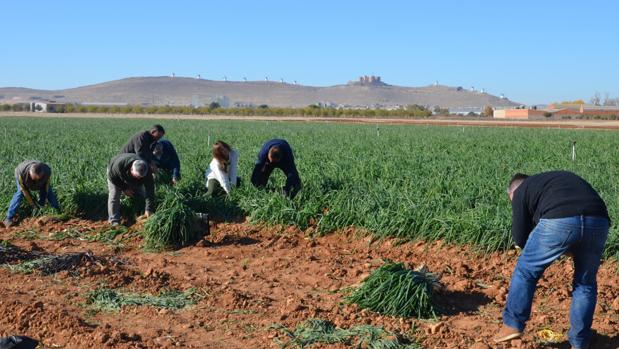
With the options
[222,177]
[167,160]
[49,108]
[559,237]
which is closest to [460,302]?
[559,237]

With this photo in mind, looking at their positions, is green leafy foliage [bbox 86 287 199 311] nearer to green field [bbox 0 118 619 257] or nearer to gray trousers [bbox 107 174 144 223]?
green field [bbox 0 118 619 257]

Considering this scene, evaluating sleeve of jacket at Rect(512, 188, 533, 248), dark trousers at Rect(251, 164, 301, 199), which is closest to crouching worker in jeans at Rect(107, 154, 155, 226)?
dark trousers at Rect(251, 164, 301, 199)

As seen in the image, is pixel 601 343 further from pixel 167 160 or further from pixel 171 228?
pixel 167 160

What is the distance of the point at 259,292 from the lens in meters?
6.86

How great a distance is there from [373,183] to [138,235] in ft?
13.1

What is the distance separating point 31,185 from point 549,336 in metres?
7.13

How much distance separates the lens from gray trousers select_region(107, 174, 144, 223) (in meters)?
9.83

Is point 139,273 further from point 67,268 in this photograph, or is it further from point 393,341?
point 393,341

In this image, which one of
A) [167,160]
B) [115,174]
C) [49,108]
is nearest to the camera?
[115,174]

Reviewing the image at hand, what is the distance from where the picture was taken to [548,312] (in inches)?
244

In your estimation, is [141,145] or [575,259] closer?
[575,259]

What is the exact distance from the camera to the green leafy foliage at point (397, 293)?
5.97 m

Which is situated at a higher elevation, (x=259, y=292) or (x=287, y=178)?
(x=287, y=178)

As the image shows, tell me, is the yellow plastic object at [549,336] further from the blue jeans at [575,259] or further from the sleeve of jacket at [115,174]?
the sleeve of jacket at [115,174]
